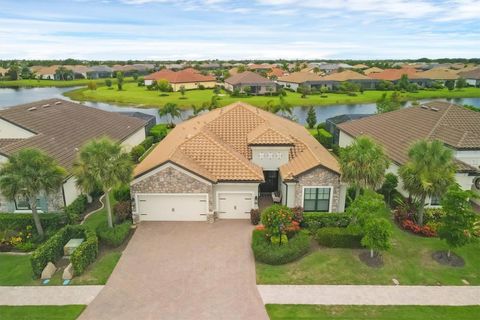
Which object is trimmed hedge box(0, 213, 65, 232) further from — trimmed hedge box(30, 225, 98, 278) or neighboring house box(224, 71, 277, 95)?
neighboring house box(224, 71, 277, 95)

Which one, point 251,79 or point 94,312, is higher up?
point 251,79

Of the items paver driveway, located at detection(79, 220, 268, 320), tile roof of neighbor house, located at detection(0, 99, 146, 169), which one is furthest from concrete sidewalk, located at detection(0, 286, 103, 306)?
tile roof of neighbor house, located at detection(0, 99, 146, 169)

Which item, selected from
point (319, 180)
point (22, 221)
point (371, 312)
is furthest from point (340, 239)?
point (22, 221)

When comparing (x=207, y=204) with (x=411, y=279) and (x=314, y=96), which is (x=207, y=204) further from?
(x=314, y=96)

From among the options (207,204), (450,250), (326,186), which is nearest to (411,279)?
(450,250)

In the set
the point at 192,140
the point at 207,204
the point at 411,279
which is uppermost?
the point at 192,140

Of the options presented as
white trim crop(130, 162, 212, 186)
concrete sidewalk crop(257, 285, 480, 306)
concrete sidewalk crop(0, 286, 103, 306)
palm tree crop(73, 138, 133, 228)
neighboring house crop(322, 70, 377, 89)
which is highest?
neighboring house crop(322, 70, 377, 89)

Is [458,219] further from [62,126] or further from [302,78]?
[302,78]
